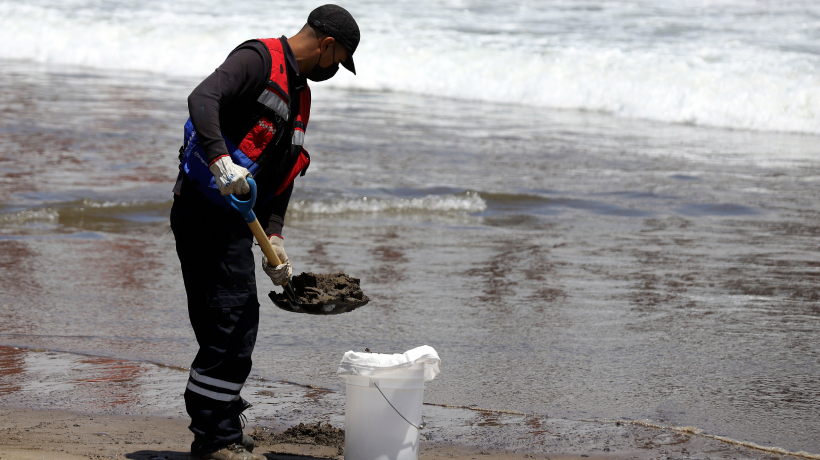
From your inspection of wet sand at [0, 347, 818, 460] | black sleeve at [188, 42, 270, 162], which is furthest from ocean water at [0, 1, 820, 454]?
black sleeve at [188, 42, 270, 162]

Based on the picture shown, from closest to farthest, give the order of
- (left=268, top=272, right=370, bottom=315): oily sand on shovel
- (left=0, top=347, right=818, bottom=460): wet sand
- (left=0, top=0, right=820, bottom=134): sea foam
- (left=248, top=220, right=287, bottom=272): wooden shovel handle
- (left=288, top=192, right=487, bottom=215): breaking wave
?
(left=248, top=220, right=287, bottom=272): wooden shovel handle
(left=268, top=272, right=370, bottom=315): oily sand on shovel
(left=0, top=347, right=818, bottom=460): wet sand
(left=288, top=192, right=487, bottom=215): breaking wave
(left=0, top=0, right=820, bottom=134): sea foam

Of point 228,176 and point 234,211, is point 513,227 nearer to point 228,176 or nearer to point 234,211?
point 234,211

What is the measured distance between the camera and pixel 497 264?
7.17 metres

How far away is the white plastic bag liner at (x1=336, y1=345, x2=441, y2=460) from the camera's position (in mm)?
3406

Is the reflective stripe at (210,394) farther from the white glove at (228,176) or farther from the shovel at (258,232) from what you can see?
the white glove at (228,176)

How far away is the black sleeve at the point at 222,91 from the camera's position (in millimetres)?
3115

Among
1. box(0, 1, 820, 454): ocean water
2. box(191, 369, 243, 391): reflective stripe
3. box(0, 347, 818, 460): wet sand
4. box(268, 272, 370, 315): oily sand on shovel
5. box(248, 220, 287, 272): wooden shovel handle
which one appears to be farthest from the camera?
box(0, 1, 820, 454): ocean water

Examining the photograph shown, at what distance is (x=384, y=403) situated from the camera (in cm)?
343

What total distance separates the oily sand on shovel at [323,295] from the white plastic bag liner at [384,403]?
229 mm

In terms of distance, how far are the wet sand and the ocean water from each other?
0.17 meters

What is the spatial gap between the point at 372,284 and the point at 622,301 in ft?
5.53

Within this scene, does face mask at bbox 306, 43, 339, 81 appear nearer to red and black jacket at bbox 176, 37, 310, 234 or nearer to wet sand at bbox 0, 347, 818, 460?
red and black jacket at bbox 176, 37, 310, 234

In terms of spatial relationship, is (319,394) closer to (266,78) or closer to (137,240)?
(266,78)

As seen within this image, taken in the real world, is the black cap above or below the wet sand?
above
